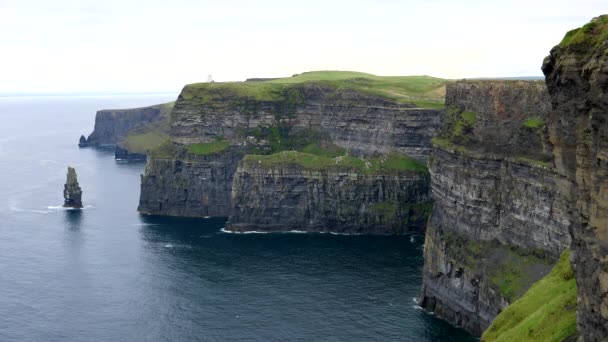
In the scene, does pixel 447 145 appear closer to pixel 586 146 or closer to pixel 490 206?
pixel 490 206

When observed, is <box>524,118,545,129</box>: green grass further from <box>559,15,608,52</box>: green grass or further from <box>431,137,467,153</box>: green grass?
<box>559,15,608,52</box>: green grass

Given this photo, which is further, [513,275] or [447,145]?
[447,145]

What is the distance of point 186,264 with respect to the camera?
162 meters

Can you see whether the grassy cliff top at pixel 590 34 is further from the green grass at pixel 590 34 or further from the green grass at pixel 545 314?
the green grass at pixel 545 314

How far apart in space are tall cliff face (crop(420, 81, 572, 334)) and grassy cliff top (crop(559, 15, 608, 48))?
51.8 meters

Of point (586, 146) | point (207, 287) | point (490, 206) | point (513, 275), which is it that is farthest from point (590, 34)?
point (207, 287)

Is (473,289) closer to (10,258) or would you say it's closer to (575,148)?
(575,148)

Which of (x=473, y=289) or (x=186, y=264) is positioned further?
(x=186, y=264)

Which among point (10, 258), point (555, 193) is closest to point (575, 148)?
point (555, 193)

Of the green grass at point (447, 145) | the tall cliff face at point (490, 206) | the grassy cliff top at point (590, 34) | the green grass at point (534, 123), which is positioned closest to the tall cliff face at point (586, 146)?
the grassy cliff top at point (590, 34)

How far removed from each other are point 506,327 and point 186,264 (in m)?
102

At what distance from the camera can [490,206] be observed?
118125 mm

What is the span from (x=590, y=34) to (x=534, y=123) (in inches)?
2649

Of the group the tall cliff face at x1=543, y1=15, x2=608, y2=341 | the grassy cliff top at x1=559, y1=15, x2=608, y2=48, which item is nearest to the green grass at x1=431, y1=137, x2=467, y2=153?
the tall cliff face at x1=543, y1=15, x2=608, y2=341
